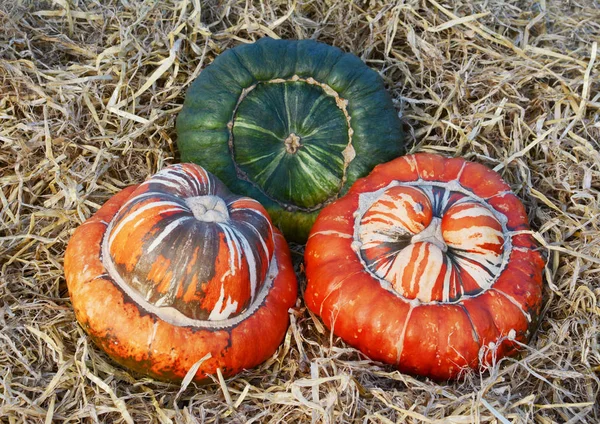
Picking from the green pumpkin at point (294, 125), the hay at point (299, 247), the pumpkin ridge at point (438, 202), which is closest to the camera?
the hay at point (299, 247)

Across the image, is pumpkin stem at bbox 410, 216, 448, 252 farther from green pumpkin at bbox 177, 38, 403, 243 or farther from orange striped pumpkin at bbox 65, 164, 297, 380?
orange striped pumpkin at bbox 65, 164, 297, 380

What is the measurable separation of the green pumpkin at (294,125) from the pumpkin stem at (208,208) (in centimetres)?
54


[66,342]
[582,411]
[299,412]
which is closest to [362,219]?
[299,412]

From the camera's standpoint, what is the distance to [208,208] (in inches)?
114

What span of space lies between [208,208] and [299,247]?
0.89 m

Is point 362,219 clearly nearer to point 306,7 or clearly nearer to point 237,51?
point 237,51

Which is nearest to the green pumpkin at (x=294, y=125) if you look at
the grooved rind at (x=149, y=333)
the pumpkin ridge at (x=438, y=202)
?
the pumpkin ridge at (x=438, y=202)

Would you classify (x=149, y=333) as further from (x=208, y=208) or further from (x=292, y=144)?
(x=292, y=144)

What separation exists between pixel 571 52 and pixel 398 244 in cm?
180

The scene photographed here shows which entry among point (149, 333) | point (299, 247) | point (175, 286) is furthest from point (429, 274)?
point (149, 333)

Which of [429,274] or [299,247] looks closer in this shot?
[429,274]

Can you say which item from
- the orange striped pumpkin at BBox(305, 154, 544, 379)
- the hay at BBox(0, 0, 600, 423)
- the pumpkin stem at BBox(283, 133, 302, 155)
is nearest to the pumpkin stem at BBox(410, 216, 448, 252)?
the orange striped pumpkin at BBox(305, 154, 544, 379)

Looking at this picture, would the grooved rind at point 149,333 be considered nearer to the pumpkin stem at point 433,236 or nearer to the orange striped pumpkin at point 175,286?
the orange striped pumpkin at point 175,286

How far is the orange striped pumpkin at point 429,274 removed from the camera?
2820 mm
